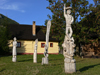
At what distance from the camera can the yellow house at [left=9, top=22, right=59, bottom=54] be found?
27.3m

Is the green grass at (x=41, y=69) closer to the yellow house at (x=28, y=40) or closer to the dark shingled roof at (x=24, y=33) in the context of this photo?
the yellow house at (x=28, y=40)

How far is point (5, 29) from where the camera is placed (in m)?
24.6

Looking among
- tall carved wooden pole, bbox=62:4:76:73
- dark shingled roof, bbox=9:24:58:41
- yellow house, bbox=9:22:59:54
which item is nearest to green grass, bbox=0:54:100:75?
tall carved wooden pole, bbox=62:4:76:73

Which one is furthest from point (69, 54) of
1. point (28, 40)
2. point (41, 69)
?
point (28, 40)

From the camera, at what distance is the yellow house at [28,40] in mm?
27266

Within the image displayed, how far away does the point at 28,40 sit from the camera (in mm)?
27594

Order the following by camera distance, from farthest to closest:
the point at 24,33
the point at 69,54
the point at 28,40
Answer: the point at 24,33 → the point at 28,40 → the point at 69,54

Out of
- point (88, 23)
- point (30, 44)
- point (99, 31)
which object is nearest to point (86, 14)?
point (88, 23)

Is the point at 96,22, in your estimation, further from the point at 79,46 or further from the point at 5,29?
the point at 5,29

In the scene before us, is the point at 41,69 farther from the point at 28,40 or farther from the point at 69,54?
the point at 28,40

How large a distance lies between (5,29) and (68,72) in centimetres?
1998

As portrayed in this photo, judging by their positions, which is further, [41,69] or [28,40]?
[28,40]

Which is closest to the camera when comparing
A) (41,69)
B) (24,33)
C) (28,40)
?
(41,69)

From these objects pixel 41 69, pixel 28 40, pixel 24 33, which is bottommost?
pixel 41 69
